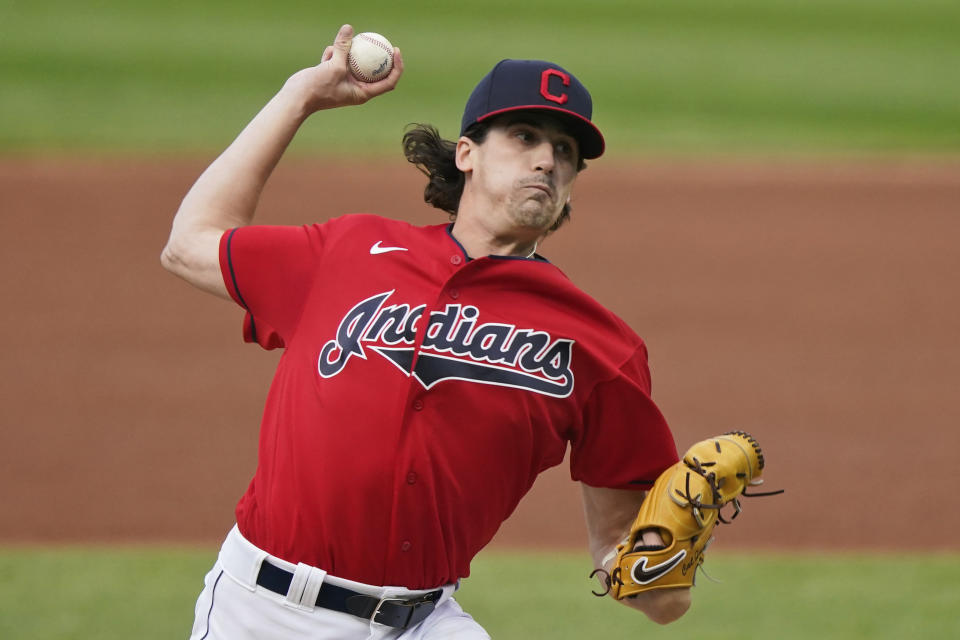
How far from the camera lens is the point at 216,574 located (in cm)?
293

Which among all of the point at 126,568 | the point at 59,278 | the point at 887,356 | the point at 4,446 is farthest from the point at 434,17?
the point at 126,568

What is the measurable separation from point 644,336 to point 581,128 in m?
5.87

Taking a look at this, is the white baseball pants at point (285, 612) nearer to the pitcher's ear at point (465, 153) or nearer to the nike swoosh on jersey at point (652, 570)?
the nike swoosh on jersey at point (652, 570)

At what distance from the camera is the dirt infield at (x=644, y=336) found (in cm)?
665

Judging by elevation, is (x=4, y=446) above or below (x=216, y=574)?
below

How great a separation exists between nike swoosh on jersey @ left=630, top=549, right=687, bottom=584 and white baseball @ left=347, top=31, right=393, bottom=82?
1380 mm

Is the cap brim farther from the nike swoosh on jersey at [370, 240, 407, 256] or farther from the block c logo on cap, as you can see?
the nike swoosh on jersey at [370, 240, 407, 256]

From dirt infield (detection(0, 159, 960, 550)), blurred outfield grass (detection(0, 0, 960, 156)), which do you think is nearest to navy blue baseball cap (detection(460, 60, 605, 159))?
dirt infield (detection(0, 159, 960, 550))

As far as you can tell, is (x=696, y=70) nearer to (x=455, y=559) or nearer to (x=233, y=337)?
(x=233, y=337)

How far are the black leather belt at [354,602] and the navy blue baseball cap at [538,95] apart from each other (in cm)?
120

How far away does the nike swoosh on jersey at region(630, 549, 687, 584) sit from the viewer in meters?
2.83

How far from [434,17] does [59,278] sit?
7.54 metres

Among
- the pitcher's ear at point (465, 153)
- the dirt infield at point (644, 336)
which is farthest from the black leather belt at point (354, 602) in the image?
the dirt infield at point (644, 336)

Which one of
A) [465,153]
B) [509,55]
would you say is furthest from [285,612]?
[509,55]
